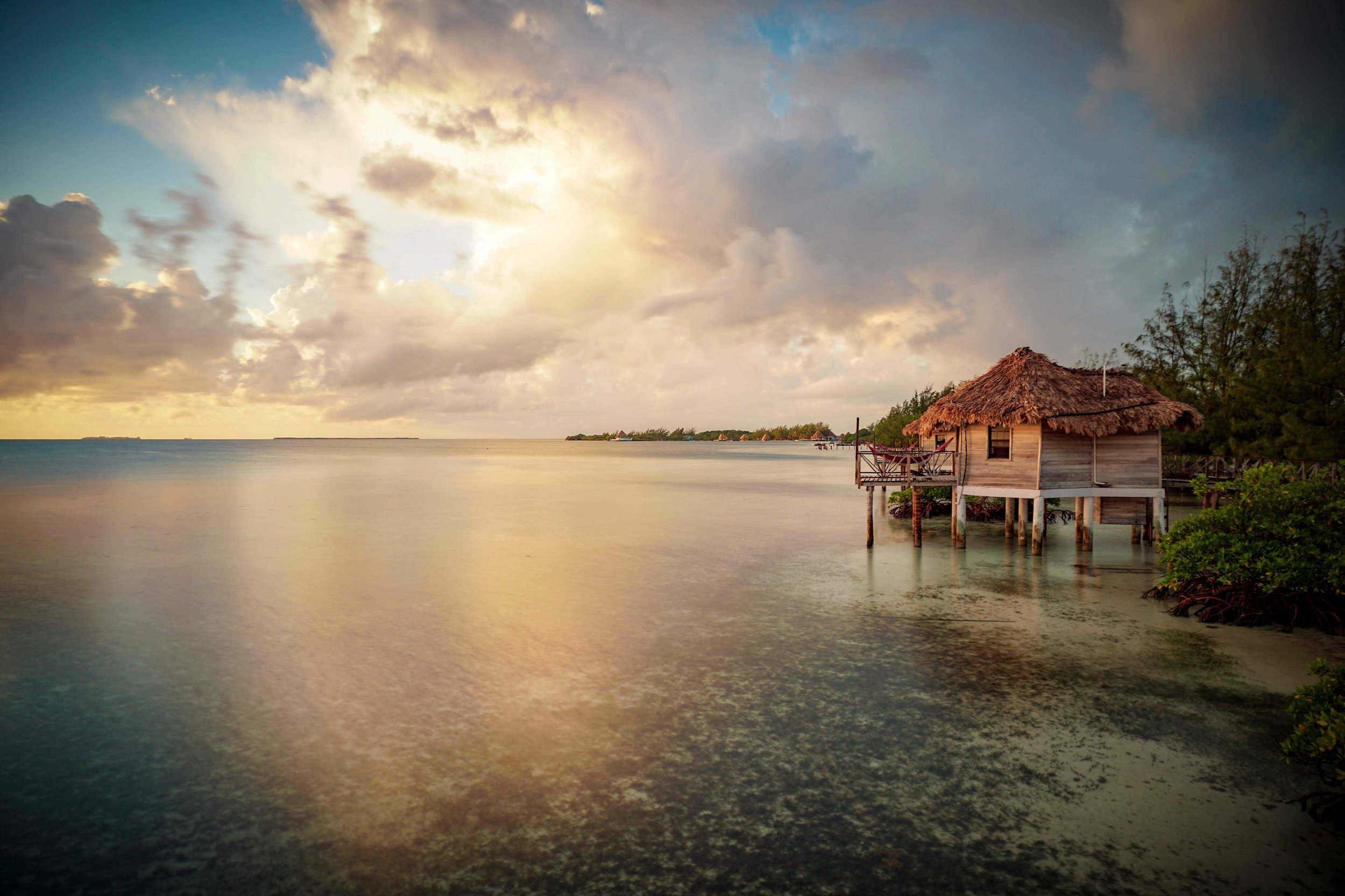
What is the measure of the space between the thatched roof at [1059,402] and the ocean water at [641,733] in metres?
4.16

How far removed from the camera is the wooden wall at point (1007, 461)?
2042cm

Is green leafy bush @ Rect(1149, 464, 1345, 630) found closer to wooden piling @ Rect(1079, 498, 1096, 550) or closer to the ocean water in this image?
the ocean water

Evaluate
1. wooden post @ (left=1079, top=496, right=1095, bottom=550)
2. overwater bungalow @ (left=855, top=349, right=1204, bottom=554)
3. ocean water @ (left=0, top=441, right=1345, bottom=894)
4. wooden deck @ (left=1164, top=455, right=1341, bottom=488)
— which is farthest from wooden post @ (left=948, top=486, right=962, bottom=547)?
wooden deck @ (left=1164, top=455, right=1341, bottom=488)

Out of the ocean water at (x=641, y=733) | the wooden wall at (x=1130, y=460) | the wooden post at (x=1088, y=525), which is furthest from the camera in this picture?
the wooden post at (x=1088, y=525)

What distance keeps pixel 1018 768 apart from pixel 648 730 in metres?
4.16

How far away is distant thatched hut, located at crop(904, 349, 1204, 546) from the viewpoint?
1983 cm

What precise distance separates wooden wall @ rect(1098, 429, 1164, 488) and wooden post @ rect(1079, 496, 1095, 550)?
2.98 feet

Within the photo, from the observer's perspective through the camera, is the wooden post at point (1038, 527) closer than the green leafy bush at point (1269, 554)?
No

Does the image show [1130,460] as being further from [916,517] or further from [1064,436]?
[916,517]

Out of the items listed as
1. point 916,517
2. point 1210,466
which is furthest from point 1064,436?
point 1210,466

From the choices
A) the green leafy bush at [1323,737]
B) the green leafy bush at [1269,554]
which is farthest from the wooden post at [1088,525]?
the green leafy bush at [1323,737]

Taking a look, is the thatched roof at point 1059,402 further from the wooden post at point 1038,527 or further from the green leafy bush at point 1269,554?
the green leafy bush at point 1269,554

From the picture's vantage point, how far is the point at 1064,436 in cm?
2053

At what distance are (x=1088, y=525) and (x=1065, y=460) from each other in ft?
8.03
